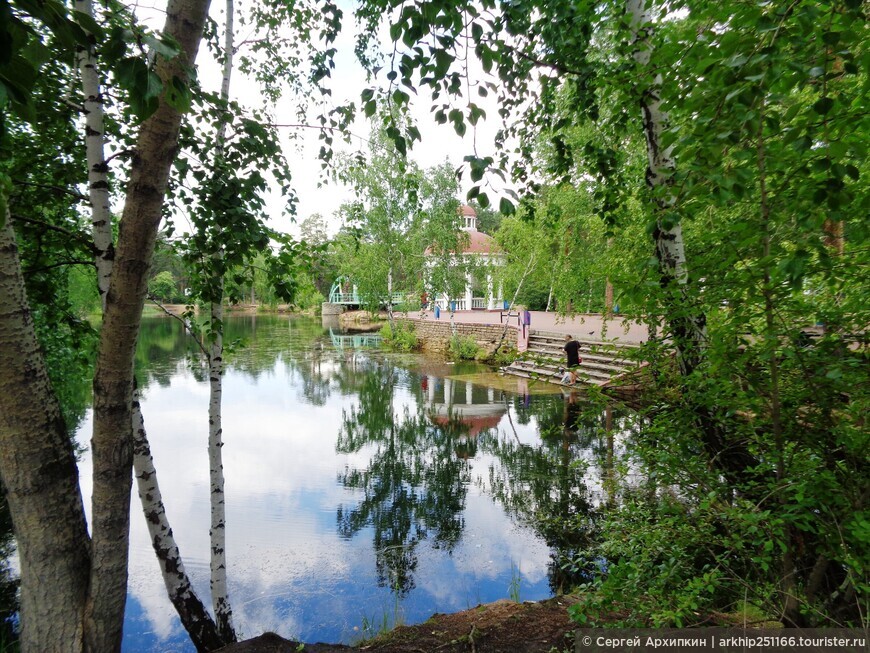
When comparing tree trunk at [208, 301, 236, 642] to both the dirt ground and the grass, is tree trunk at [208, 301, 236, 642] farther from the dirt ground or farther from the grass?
the grass

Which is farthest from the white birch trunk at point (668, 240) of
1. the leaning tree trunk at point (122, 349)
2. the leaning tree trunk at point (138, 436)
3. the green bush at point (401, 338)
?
the green bush at point (401, 338)

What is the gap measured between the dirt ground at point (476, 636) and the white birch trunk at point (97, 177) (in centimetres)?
269

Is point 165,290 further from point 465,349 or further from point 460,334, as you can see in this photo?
point 460,334

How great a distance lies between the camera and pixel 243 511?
7230 millimetres

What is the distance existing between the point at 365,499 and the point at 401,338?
692 inches

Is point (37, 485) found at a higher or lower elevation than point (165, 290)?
lower

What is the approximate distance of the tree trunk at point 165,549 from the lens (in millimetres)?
3066

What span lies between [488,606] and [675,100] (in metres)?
4.53

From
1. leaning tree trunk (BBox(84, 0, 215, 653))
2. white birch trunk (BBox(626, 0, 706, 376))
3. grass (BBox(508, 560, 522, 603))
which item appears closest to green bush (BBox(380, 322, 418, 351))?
grass (BBox(508, 560, 522, 603))

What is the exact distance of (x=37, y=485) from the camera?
182cm

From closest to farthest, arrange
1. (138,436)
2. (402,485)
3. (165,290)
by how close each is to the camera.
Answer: (138,436), (165,290), (402,485)

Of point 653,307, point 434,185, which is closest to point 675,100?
point 653,307

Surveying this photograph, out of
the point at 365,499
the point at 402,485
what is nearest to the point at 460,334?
the point at 402,485

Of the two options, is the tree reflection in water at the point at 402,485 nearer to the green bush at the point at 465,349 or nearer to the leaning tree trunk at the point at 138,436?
the leaning tree trunk at the point at 138,436
